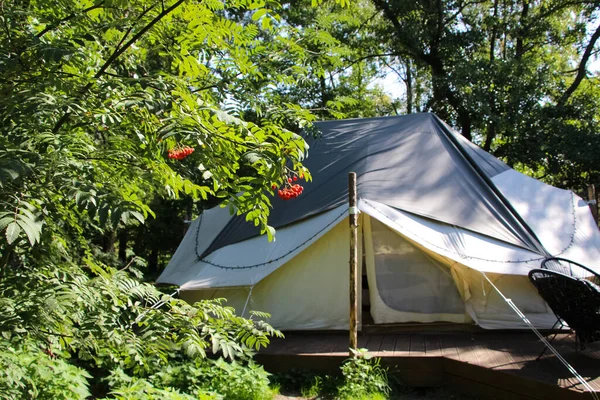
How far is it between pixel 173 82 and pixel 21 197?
2.45 feet

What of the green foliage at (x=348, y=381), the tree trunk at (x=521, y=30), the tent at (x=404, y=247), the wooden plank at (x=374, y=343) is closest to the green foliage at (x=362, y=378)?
the green foliage at (x=348, y=381)

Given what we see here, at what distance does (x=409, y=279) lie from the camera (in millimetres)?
5480

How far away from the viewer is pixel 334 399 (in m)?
4.13

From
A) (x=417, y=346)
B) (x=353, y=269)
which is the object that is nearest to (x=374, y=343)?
(x=417, y=346)

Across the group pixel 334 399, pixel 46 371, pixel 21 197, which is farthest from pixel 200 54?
pixel 334 399

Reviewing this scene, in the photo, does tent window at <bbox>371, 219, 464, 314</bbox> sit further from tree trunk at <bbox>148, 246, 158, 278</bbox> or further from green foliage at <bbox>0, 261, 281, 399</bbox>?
tree trunk at <bbox>148, 246, 158, 278</bbox>

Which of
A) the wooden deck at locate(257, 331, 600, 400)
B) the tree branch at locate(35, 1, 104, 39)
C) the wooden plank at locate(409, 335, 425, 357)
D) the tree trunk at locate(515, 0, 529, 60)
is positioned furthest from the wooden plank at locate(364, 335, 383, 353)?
the tree trunk at locate(515, 0, 529, 60)

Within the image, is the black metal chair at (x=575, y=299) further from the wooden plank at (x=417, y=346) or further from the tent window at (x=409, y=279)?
the tent window at (x=409, y=279)

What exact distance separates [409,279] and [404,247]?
343 mm

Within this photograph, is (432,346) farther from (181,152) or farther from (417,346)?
(181,152)

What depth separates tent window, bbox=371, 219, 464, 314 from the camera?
17.7ft

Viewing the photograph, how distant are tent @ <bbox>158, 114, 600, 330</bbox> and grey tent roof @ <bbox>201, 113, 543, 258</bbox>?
0.05ft

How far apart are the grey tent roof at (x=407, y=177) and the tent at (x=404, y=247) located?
0.02 m

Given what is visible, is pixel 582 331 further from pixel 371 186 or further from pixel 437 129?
pixel 437 129
